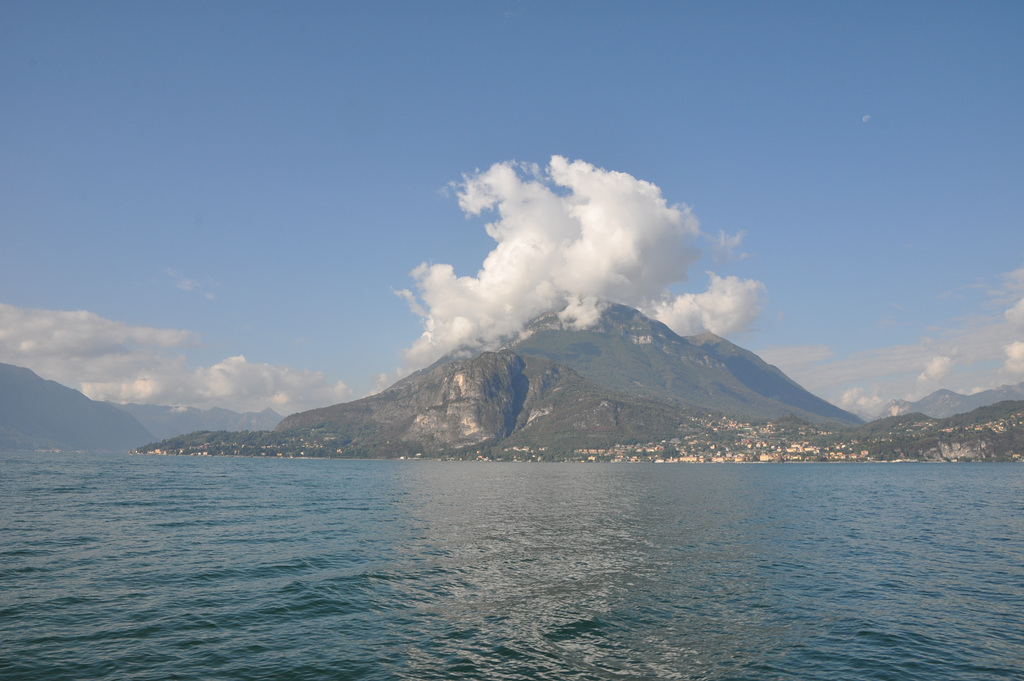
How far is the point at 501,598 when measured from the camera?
107 ft

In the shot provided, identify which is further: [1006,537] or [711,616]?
[1006,537]

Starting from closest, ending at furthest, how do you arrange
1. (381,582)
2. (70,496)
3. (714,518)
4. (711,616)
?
(711,616)
(381,582)
(714,518)
(70,496)

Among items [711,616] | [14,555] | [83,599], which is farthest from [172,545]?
[711,616]

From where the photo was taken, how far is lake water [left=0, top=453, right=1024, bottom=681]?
23.1 m

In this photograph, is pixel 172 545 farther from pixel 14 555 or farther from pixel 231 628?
pixel 231 628

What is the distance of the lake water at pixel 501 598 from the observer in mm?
23094

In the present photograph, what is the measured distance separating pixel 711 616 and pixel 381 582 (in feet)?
71.0

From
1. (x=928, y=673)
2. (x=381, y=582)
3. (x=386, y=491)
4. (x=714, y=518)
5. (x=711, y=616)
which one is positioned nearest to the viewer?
(x=928, y=673)

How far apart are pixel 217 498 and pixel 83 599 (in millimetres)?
66016

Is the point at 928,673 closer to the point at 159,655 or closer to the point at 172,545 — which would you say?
the point at 159,655

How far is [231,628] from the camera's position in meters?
26.8

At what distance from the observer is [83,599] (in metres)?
31.0

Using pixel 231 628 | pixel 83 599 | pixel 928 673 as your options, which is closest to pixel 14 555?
pixel 83 599

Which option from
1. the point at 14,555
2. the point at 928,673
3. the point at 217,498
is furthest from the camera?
the point at 217,498
